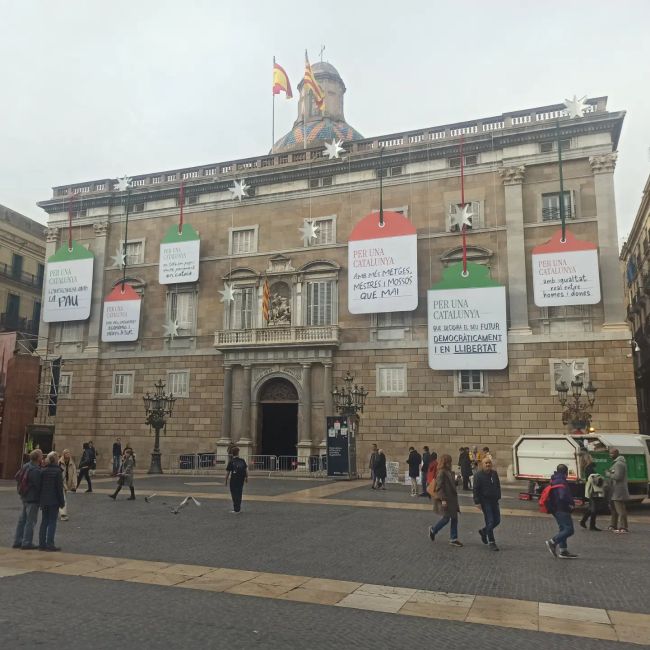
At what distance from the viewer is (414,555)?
412 inches

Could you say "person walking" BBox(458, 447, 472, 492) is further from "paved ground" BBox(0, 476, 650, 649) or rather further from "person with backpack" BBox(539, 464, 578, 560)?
"person with backpack" BBox(539, 464, 578, 560)

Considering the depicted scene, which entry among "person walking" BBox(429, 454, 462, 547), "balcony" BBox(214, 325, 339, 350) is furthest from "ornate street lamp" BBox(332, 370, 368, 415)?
"person walking" BBox(429, 454, 462, 547)

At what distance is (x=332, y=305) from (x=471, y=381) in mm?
8314

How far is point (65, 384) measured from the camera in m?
37.0

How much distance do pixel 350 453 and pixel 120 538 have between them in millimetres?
14750

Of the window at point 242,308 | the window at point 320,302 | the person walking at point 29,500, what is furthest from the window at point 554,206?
the person walking at point 29,500

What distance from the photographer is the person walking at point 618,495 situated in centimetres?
1324

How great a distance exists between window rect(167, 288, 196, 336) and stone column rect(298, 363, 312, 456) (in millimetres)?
7774

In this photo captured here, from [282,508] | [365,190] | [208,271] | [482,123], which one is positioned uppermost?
[482,123]

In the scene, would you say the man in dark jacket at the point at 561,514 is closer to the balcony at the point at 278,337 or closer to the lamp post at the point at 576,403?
the lamp post at the point at 576,403

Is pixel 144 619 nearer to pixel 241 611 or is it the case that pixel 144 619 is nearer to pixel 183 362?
pixel 241 611

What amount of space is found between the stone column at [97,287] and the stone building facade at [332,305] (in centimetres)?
11

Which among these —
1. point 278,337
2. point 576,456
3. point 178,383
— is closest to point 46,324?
point 178,383

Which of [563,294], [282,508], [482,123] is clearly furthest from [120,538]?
[482,123]
